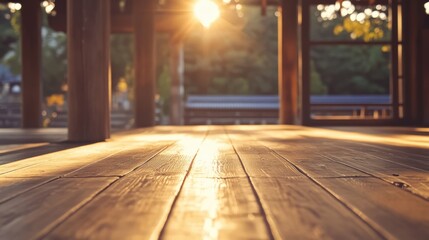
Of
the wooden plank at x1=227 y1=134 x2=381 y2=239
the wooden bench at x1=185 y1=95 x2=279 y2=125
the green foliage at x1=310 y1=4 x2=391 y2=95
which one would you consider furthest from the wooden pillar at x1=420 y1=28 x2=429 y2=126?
the green foliage at x1=310 y1=4 x2=391 y2=95

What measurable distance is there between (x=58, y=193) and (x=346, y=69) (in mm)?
24970

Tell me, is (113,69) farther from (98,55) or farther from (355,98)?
(98,55)

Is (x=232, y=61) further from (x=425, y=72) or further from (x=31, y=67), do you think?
(x=425, y=72)

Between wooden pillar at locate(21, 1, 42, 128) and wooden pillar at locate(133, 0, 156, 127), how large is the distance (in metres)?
1.88

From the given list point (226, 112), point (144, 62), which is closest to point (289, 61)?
point (144, 62)

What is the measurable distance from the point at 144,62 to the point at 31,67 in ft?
7.09

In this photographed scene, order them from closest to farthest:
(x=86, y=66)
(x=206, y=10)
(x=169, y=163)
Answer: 1. (x=169, y=163)
2. (x=86, y=66)
3. (x=206, y=10)

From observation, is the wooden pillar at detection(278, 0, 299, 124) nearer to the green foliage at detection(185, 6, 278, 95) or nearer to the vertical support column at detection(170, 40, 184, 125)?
the vertical support column at detection(170, 40, 184, 125)

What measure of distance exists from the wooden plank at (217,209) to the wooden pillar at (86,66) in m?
2.50

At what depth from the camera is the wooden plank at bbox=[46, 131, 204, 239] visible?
1.36m

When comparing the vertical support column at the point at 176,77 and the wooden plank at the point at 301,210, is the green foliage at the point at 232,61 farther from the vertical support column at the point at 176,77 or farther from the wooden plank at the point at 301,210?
the wooden plank at the point at 301,210

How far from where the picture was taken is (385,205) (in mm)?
1664

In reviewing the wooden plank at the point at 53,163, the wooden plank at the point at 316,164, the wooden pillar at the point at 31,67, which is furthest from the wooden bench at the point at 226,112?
the wooden plank at the point at 53,163

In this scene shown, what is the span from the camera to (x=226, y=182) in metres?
2.18
